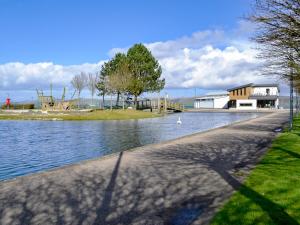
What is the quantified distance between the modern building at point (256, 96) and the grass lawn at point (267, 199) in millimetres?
84915

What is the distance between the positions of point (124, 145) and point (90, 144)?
2048 millimetres

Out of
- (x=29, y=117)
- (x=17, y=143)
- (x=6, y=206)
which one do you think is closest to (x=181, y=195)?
(x=6, y=206)

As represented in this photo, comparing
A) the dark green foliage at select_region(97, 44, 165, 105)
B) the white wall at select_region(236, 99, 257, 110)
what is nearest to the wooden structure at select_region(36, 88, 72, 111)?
the dark green foliage at select_region(97, 44, 165, 105)

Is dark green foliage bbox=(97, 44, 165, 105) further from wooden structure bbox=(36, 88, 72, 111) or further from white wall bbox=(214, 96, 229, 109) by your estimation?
white wall bbox=(214, 96, 229, 109)

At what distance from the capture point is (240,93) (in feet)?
319

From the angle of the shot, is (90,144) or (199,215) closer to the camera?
(199,215)

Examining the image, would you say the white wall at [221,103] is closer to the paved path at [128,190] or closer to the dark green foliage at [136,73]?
the dark green foliage at [136,73]

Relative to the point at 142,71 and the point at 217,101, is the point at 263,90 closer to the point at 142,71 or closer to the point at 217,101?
the point at 217,101

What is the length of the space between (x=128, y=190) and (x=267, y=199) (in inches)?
117

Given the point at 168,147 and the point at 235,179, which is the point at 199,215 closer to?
the point at 235,179

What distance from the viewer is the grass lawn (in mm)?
6270

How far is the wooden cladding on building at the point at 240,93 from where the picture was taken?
95.5m

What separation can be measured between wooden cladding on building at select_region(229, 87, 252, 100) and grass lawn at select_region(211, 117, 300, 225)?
3414 inches

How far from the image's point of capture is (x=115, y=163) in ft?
39.4
